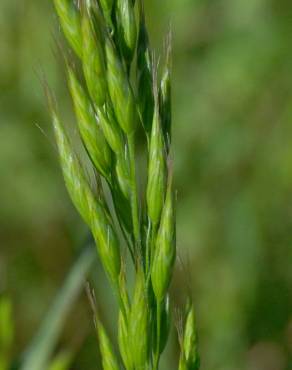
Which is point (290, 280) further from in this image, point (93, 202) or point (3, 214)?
point (93, 202)

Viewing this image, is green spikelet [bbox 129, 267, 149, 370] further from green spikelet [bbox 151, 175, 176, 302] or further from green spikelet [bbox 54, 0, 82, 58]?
green spikelet [bbox 54, 0, 82, 58]

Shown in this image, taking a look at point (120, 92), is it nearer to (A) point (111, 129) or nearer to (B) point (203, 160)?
(A) point (111, 129)

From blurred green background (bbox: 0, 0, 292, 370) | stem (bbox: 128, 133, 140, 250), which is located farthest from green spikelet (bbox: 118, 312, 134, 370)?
blurred green background (bbox: 0, 0, 292, 370)

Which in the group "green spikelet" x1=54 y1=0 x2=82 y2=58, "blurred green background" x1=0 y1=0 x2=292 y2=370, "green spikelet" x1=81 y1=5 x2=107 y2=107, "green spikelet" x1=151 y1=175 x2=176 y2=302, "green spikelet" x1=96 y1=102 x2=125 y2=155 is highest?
"green spikelet" x1=54 y1=0 x2=82 y2=58

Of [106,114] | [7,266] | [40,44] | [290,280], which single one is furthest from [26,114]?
[106,114]

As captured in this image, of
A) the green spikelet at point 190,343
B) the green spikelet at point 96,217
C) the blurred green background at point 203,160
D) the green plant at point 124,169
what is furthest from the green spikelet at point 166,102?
the blurred green background at point 203,160
